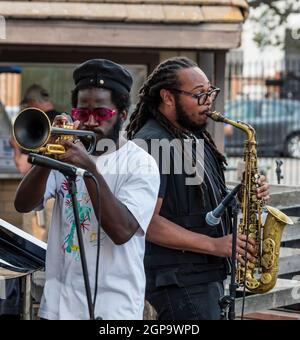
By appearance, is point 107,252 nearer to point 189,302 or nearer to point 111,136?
Result: point 111,136

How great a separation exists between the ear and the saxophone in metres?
0.36

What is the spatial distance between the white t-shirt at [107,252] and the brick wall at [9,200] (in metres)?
5.38

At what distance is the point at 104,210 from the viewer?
3.46 m

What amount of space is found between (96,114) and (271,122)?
15830 mm

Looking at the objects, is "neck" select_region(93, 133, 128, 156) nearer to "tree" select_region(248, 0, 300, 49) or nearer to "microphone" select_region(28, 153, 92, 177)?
"microphone" select_region(28, 153, 92, 177)

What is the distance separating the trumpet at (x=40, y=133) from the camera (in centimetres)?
329

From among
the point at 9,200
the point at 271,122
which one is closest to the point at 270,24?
the point at 271,122

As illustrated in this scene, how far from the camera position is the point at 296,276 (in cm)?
562

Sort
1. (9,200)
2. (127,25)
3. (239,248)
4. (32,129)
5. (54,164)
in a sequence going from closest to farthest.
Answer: (54,164), (32,129), (239,248), (127,25), (9,200)

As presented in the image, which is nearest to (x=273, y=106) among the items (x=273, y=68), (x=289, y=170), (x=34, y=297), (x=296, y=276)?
(x=273, y=68)

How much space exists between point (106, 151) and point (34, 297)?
1244 millimetres

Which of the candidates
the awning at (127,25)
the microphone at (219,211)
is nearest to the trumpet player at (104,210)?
the microphone at (219,211)

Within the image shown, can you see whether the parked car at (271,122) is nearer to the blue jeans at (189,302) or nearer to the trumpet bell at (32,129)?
the blue jeans at (189,302)

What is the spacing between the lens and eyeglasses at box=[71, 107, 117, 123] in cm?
366
